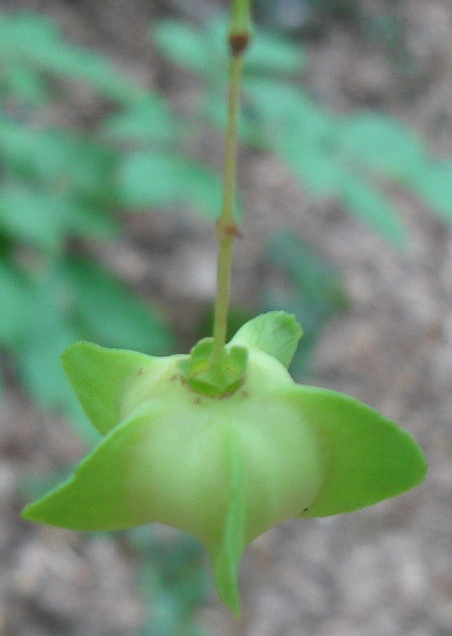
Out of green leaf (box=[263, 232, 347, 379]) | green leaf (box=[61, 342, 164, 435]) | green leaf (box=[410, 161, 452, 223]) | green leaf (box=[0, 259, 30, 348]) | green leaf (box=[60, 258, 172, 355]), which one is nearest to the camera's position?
green leaf (box=[61, 342, 164, 435])

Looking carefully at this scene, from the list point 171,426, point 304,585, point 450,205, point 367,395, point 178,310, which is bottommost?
point 304,585

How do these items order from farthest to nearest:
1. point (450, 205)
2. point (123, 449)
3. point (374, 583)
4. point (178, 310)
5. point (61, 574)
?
point (178, 310) < point (374, 583) < point (61, 574) < point (450, 205) < point (123, 449)

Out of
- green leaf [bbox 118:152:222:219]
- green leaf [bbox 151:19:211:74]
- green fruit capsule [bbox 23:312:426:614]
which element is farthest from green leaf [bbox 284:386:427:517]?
green leaf [bbox 151:19:211:74]

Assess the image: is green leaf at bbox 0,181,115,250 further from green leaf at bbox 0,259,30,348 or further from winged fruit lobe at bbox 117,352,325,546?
winged fruit lobe at bbox 117,352,325,546

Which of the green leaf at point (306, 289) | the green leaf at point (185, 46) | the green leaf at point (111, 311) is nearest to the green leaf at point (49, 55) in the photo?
the green leaf at point (185, 46)

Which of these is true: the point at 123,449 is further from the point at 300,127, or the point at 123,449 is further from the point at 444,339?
the point at 444,339

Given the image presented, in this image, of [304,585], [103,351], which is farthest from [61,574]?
[103,351]

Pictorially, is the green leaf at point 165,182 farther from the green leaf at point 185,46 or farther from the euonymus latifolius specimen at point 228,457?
the euonymus latifolius specimen at point 228,457
